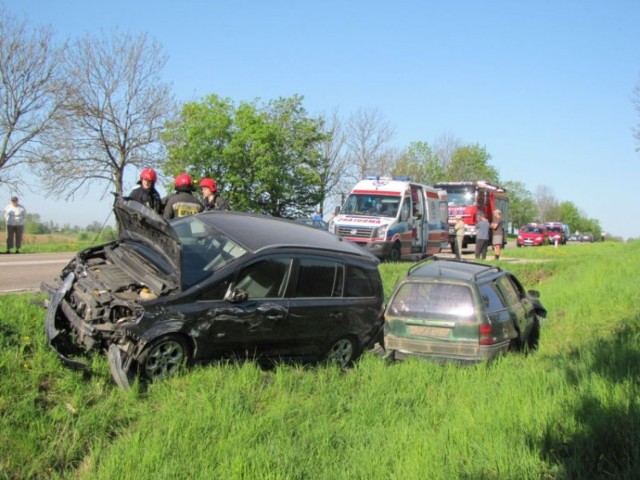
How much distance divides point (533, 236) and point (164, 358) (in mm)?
44072

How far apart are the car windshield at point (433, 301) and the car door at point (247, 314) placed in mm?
1866

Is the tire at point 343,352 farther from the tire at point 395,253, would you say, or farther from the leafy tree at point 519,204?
the leafy tree at point 519,204

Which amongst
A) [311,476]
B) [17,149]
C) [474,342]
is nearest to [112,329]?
[311,476]

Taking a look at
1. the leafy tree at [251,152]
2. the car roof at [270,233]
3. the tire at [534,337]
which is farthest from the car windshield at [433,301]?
the leafy tree at [251,152]

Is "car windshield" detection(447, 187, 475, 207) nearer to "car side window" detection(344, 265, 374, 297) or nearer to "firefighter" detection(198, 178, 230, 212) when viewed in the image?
"firefighter" detection(198, 178, 230, 212)

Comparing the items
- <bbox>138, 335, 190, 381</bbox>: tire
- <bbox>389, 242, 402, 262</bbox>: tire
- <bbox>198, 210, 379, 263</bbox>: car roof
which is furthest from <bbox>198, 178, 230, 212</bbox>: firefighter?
<bbox>389, 242, 402, 262</bbox>: tire

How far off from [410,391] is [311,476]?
7.21ft

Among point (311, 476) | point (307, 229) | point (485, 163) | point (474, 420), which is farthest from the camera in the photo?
point (485, 163)

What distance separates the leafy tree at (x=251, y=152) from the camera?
118 ft

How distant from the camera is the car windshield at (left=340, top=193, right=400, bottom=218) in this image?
19.1 m

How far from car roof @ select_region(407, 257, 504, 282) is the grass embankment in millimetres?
1314

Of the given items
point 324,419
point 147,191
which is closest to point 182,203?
point 147,191

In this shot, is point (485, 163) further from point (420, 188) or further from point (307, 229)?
point (307, 229)

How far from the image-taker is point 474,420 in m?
4.88
